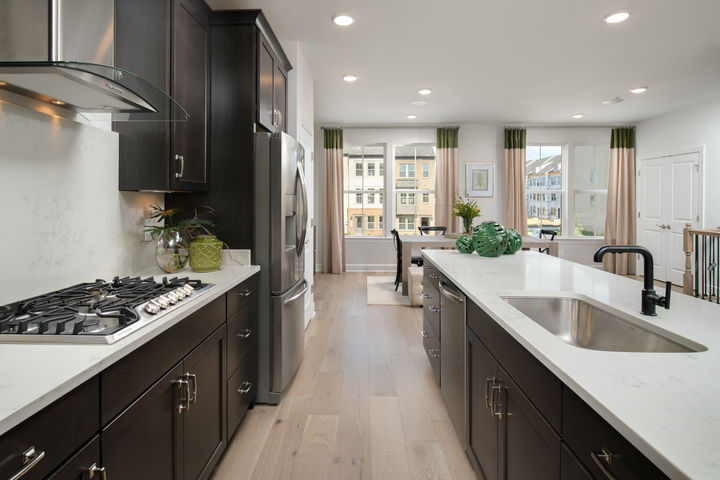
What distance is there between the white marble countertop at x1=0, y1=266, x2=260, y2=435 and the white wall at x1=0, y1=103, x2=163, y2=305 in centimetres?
59

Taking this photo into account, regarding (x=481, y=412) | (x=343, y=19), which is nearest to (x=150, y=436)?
(x=481, y=412)

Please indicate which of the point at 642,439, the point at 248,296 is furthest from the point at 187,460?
the point at 642,439

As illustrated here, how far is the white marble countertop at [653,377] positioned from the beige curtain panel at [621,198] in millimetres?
6508

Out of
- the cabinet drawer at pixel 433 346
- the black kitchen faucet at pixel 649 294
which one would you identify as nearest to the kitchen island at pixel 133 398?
the cabinet drawer at pixel 433 346

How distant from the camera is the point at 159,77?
1940 mm

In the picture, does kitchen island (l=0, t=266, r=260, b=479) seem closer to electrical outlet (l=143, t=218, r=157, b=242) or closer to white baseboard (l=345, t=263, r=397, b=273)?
electrical outlet (l=143, t=218, r=157, b=242)

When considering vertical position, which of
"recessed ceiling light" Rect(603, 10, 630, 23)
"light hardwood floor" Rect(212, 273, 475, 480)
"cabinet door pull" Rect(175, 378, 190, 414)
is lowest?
"light hardwood floor" Rect(212, 273, 475, 480)

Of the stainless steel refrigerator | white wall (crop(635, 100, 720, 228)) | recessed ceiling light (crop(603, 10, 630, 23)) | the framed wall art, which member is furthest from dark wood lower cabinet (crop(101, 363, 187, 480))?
white wall (crop(635, 100, 720, 228))

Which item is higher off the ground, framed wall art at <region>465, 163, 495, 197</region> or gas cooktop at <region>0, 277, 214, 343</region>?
framed wall art at <region>465, 163, 495, 197</region>

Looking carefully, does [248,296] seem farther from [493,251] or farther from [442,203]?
[442,203]

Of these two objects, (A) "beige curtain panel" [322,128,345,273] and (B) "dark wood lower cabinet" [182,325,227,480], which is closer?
(B) "dark wood lower cabinet" [182,325,227,480]

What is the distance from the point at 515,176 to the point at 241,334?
6337 mm

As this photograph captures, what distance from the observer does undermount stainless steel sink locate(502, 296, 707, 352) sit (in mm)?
1199

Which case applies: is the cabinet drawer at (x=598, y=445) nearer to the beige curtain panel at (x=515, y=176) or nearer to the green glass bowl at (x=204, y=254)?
the green glass bowl at (x=204, y=254)
